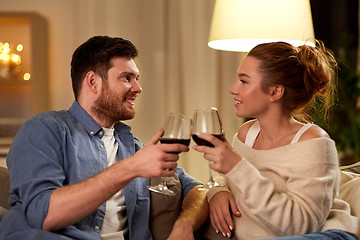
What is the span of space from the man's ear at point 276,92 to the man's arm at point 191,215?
20.3 inches

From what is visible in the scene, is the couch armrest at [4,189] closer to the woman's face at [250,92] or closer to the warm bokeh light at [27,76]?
the woman's face at [250,92]

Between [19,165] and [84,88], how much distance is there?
1.72 ft

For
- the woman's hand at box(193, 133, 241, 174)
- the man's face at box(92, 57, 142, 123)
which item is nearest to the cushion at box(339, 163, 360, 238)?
the woman's hand at box(193, 133, 241, 174)

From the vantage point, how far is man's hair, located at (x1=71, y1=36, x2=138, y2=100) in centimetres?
198

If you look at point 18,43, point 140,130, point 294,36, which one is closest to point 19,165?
point 294,36

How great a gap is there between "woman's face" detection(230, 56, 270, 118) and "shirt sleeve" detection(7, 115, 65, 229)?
690 mm

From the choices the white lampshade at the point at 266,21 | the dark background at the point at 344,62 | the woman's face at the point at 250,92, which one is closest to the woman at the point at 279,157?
the woman's face at the point at 250,92

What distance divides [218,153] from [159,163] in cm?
18

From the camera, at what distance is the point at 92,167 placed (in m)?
1.80

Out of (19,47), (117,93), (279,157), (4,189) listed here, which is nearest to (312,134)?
(279,157)

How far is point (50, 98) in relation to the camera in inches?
135

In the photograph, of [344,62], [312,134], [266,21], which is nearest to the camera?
[312,134]

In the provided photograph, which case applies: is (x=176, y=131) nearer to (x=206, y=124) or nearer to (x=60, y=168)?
(x=206, y=124)

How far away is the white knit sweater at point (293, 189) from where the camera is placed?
59.1 inches
